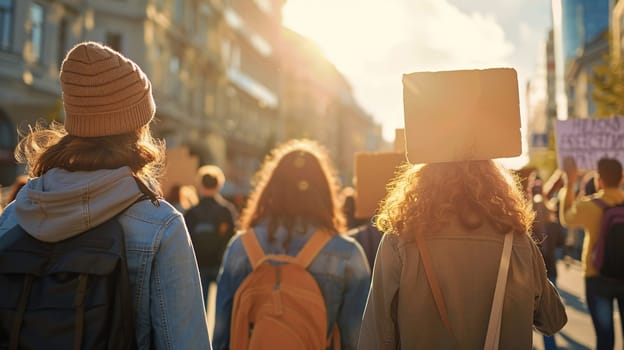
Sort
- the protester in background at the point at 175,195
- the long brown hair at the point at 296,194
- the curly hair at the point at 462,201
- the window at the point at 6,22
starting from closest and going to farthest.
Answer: the curly hair at the point at 462,201 < the long brown hair at the point at 296,194 < the protester in background at the point at 175,195 < the window at the point at 6,22

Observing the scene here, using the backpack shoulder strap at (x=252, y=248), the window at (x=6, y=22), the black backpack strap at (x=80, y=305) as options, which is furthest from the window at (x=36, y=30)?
the black backpack strap at (x=80, y=305)

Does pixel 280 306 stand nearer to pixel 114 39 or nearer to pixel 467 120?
pixel 467 120

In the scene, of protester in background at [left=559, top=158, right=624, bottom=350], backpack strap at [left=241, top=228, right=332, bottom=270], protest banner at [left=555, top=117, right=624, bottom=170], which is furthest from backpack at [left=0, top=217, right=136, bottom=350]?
protest banner at [left=555, top=117, right=624, bottom=170]

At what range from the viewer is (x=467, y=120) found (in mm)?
2525

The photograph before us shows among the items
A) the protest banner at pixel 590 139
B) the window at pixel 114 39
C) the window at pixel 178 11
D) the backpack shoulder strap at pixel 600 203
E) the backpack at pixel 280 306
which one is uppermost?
the window at pixel 178 11

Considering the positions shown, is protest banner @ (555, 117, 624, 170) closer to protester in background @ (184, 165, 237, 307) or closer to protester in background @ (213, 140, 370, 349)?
protester in background @ (184, 165, 237, 307)

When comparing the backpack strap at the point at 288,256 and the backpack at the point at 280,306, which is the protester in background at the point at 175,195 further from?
the backpack at the point at 280,306

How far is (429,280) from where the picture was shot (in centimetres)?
245

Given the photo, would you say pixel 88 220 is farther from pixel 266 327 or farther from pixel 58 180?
pixel 266 327

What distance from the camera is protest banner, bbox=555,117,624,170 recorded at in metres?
8.88

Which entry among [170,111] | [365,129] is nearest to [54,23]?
[170,111]

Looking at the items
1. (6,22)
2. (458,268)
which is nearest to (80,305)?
(458,268)

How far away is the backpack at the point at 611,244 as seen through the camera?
16.9 feet

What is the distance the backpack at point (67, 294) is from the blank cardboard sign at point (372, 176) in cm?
264
